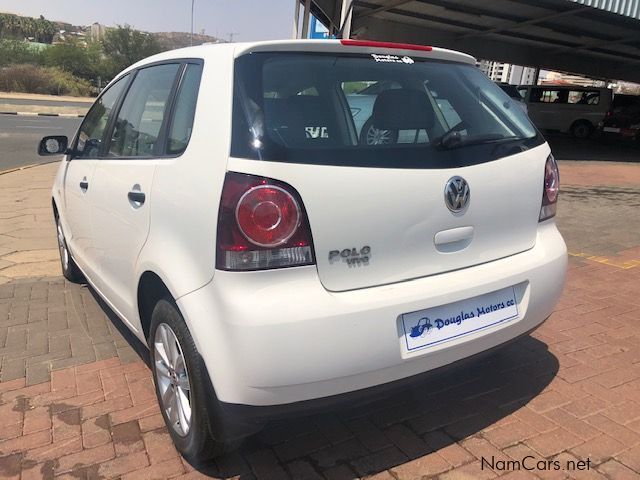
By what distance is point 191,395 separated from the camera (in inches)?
83.0

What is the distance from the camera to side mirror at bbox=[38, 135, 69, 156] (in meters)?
3.91

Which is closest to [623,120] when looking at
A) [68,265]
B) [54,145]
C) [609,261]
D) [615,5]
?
[615,5]

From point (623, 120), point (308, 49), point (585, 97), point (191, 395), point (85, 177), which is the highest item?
point (585, 97)

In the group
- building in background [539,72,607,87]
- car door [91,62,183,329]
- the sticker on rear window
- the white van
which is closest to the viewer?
the sticker on rear window

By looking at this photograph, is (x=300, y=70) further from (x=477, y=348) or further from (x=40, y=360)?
(x=40, y=360)

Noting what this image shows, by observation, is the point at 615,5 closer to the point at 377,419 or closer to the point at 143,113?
the point at 143,113

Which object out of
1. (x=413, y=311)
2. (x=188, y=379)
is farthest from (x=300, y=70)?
(x=188, y=379)

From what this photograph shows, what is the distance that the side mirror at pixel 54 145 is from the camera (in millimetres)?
3910

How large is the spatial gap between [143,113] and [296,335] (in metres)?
1.61

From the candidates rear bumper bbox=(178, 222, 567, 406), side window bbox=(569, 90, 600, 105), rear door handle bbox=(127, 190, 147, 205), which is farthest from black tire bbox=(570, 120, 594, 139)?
rear door handle bbox=(127, 190, 147, 205)

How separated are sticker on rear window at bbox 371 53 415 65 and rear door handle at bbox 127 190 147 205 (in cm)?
117

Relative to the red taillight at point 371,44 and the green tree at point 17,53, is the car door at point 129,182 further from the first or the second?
the green tree at point 17,53

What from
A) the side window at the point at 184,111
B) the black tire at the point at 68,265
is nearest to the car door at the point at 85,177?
the black tire at the point at 68,265

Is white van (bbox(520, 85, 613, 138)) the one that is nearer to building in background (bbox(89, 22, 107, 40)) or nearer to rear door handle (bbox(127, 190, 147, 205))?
rear door handle (bbox(127, 190, 147, 205))
